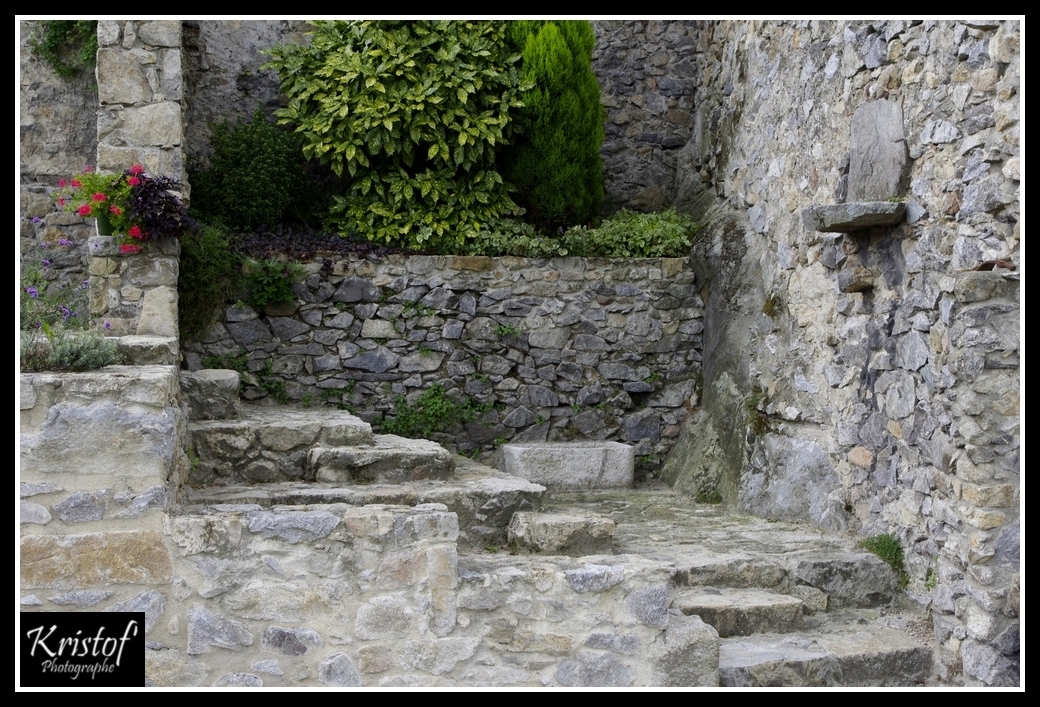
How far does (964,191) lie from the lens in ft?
14.7

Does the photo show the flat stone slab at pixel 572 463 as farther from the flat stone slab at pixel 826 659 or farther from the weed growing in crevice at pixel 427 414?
the flat stone slab at pixel 826 659

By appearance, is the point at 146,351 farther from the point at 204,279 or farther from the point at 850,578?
the point at 850,578

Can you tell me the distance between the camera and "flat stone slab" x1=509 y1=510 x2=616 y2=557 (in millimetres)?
4914

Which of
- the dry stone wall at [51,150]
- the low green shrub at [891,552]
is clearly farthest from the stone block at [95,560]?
the dry stone wall at [51,150]

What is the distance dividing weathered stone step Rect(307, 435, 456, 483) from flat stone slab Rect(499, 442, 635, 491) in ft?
5.24

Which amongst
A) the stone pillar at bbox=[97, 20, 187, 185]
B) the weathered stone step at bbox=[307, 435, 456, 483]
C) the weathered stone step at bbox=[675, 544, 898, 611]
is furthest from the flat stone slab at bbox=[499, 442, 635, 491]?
the stone pillar at bbox=[97, 20, 187, 185]

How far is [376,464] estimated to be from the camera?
5355mm

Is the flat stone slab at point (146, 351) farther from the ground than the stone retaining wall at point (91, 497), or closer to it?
farther from the ground

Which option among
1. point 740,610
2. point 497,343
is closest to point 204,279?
point 497,343

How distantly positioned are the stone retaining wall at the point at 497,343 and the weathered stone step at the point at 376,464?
1.69 m

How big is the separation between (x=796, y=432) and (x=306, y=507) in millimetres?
3207

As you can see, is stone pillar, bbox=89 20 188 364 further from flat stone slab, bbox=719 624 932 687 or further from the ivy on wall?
flat stone slab, bbox=719 624 932 687

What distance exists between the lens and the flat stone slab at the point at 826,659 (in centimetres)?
427

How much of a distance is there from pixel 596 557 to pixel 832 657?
3.77 ft
